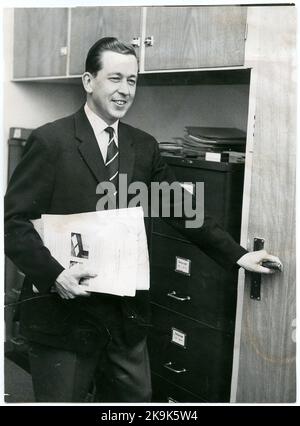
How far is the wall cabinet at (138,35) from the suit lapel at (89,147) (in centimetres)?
41

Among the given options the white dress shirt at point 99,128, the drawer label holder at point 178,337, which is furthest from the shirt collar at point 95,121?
the drawer label holder at point 178,337

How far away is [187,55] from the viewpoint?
1.71m

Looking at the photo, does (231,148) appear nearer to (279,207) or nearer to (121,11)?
(279,207)

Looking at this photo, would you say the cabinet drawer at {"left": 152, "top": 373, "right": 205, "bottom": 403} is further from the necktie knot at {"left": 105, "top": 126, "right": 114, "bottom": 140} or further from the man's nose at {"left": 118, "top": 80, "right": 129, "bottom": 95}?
the man's nose at {"left": 118, "top": 80, "right": 129, "bottom": 95}

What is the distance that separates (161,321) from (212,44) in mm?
1023

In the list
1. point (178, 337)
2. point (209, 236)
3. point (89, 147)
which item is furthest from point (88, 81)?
point (178, 337)

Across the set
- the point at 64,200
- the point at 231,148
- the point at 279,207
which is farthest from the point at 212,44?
the point at 64,200

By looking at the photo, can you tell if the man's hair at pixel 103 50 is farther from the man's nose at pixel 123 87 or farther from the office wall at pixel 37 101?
the office wall at pixel 37 101

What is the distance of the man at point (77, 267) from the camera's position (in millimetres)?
1456

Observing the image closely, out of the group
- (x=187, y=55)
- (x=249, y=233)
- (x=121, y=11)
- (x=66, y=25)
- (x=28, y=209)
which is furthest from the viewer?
(x=66, y=25)

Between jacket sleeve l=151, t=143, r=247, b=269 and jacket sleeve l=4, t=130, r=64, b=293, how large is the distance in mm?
338

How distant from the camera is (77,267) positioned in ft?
5.01

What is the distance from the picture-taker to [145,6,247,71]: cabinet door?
153 centimetres
